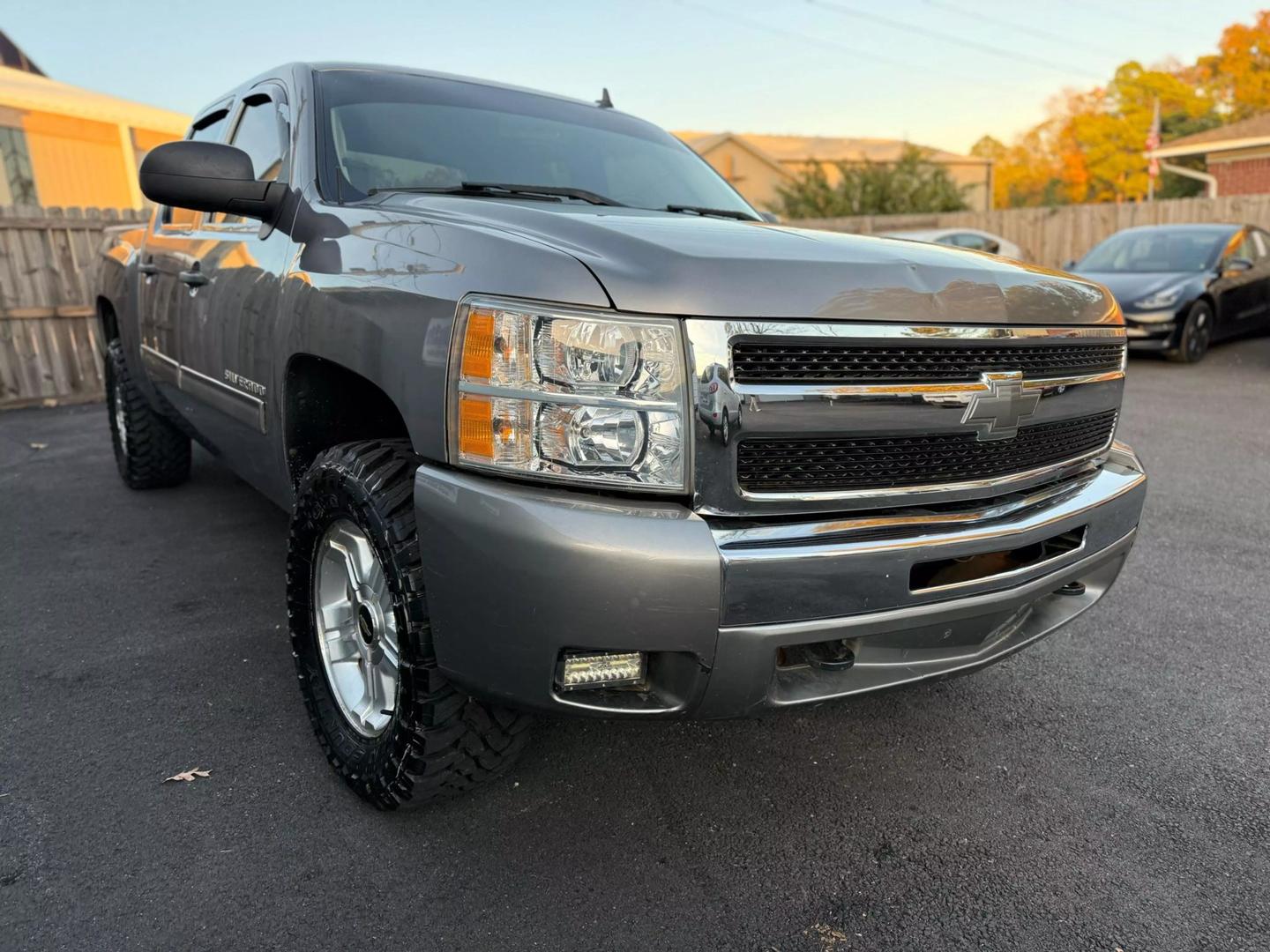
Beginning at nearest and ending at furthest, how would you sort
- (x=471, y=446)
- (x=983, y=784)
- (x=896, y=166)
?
(x=471, y=446) < (x=983, y=784) < (x=896, y=166)

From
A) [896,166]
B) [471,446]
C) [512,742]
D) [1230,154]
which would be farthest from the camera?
[1230,154]

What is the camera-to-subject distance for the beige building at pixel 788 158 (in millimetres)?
40625

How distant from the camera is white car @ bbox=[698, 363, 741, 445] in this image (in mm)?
1710

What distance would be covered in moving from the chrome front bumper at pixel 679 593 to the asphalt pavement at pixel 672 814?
22cm

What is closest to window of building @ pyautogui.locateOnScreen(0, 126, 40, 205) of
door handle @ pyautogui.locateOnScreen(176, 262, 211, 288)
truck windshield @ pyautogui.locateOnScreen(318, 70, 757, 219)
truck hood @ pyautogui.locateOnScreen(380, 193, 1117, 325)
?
door handle @ pyautogui.locateOnScreen(176, 262, 211, 288)

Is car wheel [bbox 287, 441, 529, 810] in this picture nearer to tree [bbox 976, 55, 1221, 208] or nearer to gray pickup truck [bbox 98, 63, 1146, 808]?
gray pickup truck [bbox 98, 63, 1146, 808]

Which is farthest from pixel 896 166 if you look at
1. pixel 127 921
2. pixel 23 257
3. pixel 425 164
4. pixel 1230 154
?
pixel 127 921

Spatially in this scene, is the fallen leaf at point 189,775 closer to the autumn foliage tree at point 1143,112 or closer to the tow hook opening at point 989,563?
the tow hook opening at point 989,563

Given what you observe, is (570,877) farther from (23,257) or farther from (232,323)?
(23,257)

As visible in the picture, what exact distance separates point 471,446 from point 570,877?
0.99 meters

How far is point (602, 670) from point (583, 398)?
0.54m

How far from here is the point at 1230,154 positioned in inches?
1071

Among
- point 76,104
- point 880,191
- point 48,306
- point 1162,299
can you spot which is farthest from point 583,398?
point 880,191

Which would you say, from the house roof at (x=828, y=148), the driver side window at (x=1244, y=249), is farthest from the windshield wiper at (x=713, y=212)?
the house roof at (x=828, y=148)
